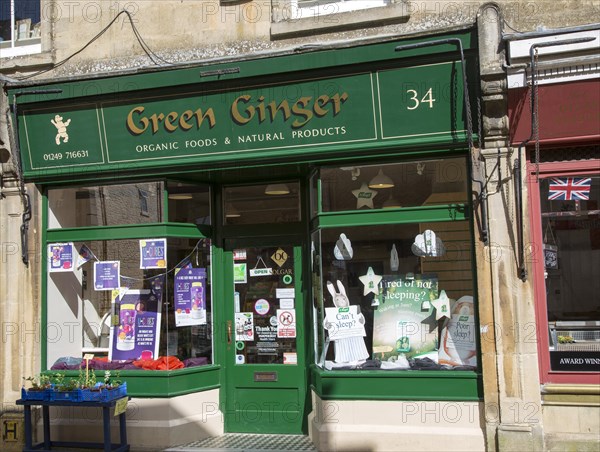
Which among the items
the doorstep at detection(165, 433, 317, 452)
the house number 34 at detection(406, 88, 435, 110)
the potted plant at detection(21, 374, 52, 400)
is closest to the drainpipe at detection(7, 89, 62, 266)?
the potted plant at detection(21, 374, 52, 400)

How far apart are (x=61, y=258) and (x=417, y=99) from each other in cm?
461

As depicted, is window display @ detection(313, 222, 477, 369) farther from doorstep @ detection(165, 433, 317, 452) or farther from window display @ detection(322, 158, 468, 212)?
doorstep @ detection(165, 433, 317, 452)

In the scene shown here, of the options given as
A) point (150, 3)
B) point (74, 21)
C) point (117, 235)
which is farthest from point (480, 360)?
point (74, 21)

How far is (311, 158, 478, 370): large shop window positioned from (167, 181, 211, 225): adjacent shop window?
1.47 metres

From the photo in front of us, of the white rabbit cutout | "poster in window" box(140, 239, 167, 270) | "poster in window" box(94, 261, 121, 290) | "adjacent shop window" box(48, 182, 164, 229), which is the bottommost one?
the white rabbit cutout

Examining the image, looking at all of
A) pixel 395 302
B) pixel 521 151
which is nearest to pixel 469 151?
pixel 521 151

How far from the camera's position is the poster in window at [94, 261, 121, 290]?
8570mm

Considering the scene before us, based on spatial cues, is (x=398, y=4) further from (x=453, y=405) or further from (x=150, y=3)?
(x=453, y=405)

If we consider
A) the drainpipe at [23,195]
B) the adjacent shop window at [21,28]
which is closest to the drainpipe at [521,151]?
the drainpipe at [23,195]

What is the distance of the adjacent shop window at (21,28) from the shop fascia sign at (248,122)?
3.05 feet

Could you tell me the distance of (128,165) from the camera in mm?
8328

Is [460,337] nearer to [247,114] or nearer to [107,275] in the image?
[247,114]

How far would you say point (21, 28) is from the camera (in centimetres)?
898

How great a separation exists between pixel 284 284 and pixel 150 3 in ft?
12.0
